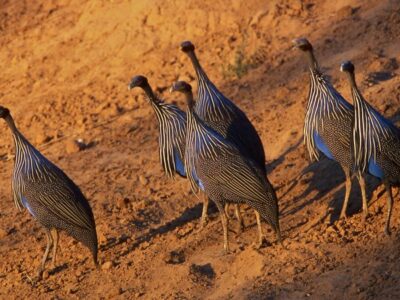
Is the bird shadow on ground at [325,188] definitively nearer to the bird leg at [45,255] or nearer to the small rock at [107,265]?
the small rock at [107,265]

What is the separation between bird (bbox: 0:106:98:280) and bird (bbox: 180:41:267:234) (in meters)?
1.41

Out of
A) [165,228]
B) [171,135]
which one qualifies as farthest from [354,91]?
[165,228]

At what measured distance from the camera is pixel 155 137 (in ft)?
41.7

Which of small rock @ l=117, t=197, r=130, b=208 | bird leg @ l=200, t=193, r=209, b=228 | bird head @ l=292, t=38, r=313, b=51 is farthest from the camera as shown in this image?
small rock @ l=117, t=197, r=130, b=208

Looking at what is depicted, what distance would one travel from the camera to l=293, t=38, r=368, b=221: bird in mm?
9320

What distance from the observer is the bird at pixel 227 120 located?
9.87m

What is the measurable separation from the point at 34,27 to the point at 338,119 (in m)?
8.47

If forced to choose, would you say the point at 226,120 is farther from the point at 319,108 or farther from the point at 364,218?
the point at 364,218

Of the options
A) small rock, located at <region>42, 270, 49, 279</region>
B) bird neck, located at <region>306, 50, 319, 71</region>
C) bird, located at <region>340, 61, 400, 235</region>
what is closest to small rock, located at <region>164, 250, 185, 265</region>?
small rock, located at <region>42, 270, 49, 279</region>

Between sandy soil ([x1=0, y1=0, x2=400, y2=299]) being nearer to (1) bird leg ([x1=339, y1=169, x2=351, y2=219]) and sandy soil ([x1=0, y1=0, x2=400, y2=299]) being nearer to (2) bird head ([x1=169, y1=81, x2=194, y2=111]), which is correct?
(1) bird leg ([x1=339, y1=169, x2=351, y2=219])

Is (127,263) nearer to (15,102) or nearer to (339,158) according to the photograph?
(339,158)

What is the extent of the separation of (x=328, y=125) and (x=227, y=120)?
1119mm

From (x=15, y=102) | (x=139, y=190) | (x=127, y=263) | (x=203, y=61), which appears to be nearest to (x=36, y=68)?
(x=15, y=102)

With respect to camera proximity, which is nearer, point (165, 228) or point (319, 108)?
point (319, 108)
